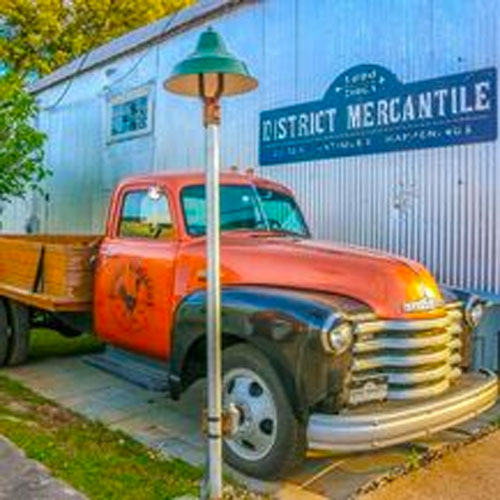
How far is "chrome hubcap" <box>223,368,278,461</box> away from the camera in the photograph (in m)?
5.13

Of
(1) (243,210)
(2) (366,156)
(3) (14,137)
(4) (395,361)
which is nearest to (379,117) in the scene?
(2) (366,156)

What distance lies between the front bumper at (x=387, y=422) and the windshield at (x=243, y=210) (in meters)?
2.27

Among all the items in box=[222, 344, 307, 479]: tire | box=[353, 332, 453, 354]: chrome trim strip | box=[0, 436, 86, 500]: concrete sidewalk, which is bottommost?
box=[0, 436, 86, 500]: concrete sidewalk

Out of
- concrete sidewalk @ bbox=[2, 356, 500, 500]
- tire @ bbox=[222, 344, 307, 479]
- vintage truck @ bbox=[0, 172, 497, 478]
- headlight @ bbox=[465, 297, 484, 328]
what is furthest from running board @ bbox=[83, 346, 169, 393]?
headlight @ bbox=[465, 297, 484, 328]

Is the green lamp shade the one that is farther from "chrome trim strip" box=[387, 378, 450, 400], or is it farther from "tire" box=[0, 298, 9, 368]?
"tire" box=[0, 298, 9, 368]

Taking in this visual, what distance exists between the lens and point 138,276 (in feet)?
22.3

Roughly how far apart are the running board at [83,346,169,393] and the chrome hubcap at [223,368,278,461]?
3.22ft

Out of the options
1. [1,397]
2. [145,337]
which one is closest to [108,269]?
[145,337]

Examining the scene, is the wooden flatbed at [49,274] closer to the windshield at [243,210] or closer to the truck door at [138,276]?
the truck door at [138,276]

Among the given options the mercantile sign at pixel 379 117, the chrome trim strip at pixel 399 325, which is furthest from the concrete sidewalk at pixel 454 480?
the mercantile sign at pixel 379 117

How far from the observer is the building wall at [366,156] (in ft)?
26.9

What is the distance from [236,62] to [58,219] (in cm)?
1256

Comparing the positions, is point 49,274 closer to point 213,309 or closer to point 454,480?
point 213,309

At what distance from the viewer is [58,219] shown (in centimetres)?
1652
